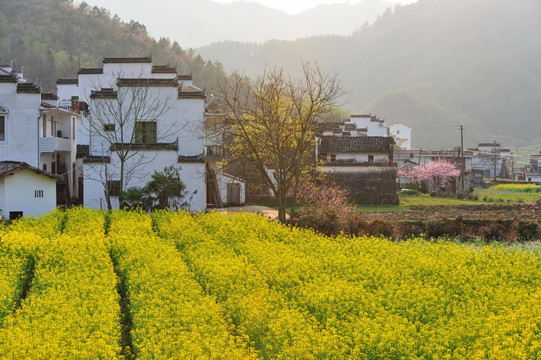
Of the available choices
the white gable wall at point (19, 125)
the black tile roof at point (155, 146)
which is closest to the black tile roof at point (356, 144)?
the black tile roof at point (155, 146)

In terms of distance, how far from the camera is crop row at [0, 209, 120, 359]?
431 inches

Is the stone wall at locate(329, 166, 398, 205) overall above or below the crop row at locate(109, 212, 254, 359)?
above

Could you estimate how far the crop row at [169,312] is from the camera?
36.4 feet

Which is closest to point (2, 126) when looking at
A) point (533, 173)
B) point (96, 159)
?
point (96, 159)

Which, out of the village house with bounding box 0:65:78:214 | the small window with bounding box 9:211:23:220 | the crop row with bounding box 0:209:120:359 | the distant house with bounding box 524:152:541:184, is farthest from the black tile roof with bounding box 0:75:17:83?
the distant house with bounding box 524:152:541:184

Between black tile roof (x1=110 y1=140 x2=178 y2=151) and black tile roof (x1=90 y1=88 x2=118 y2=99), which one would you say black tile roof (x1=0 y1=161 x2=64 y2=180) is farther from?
black tile roof (x1=90 y1=88 x2=118 y2=99)

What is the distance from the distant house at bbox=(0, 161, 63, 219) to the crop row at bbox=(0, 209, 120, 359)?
1221cm

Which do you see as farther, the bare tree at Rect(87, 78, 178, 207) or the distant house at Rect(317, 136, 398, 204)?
the distant house at Rect(317, 136, 398, 204)

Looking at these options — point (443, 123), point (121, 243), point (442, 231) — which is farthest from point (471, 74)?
point (121, 243)

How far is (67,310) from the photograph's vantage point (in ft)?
43.7

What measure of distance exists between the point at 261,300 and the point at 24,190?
23.1 metres

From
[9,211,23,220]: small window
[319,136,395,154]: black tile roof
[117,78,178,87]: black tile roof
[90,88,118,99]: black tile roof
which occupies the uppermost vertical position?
[117,78,178,87]: black tile roof

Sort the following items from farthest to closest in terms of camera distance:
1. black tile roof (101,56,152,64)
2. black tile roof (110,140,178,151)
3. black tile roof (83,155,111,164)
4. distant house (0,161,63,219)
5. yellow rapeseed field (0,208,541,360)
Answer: black tile roof (101,56,152,64), black tile roof (110,140,178,151), black tile roof (83,155,111,164), distant house (0,161,63,219), yellow rapeseed field (0,208,541,360)

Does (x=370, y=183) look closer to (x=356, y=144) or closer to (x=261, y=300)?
(x=356, y=144)
